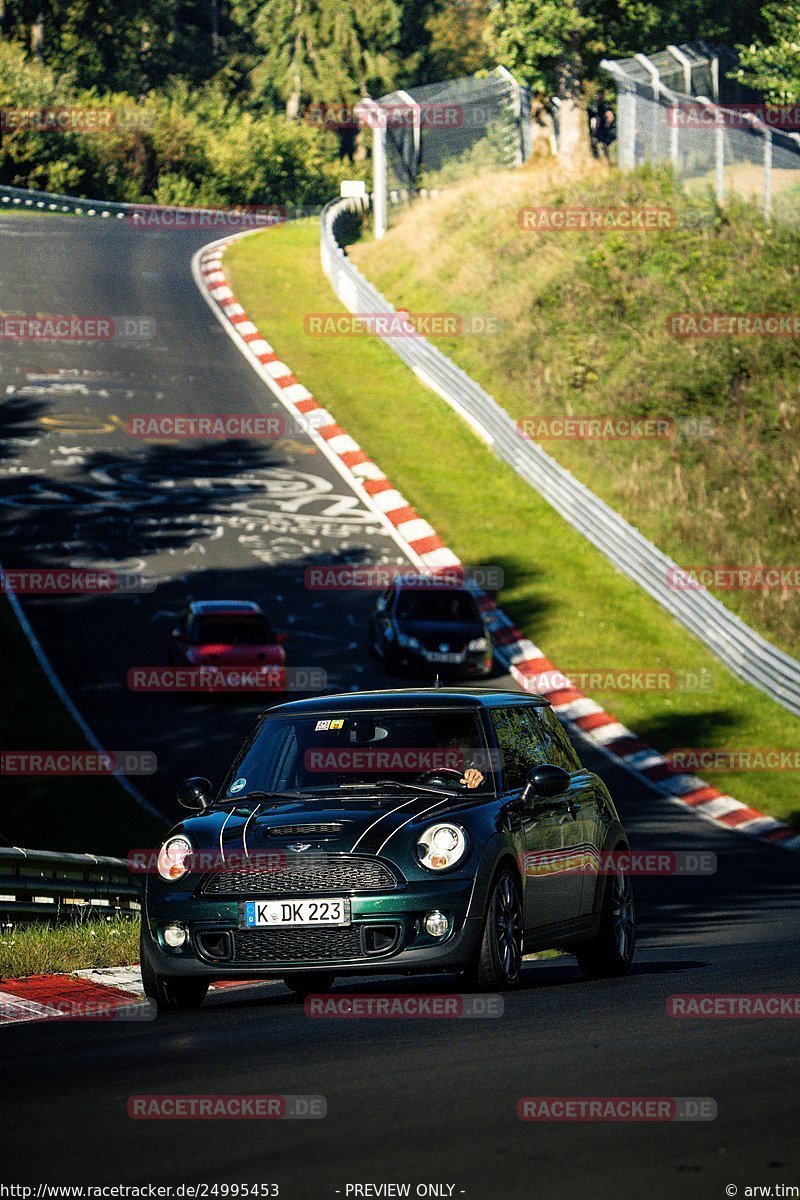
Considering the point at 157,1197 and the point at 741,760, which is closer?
the point at 157,1197

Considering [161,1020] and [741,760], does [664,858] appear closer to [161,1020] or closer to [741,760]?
[741,760]

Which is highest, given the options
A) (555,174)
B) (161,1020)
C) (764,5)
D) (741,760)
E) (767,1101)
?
(764,5)

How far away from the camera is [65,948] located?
1121 centimetres

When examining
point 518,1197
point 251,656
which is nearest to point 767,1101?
point 518,1197

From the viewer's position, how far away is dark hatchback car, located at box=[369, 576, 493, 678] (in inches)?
1076

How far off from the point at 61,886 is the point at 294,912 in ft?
14.7

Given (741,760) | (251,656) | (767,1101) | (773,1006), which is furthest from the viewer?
(251,656)

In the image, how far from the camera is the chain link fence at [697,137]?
41.4 meters

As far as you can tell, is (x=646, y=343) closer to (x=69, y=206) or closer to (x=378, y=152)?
(x=378, y=152)

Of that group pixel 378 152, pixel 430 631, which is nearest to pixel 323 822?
pixel 430 631

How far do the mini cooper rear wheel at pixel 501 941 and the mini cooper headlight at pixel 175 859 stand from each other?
154 cm

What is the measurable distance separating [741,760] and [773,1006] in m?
16.7

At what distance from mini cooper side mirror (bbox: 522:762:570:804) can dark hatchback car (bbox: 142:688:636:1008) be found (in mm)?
11

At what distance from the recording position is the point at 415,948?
8.95 meters
